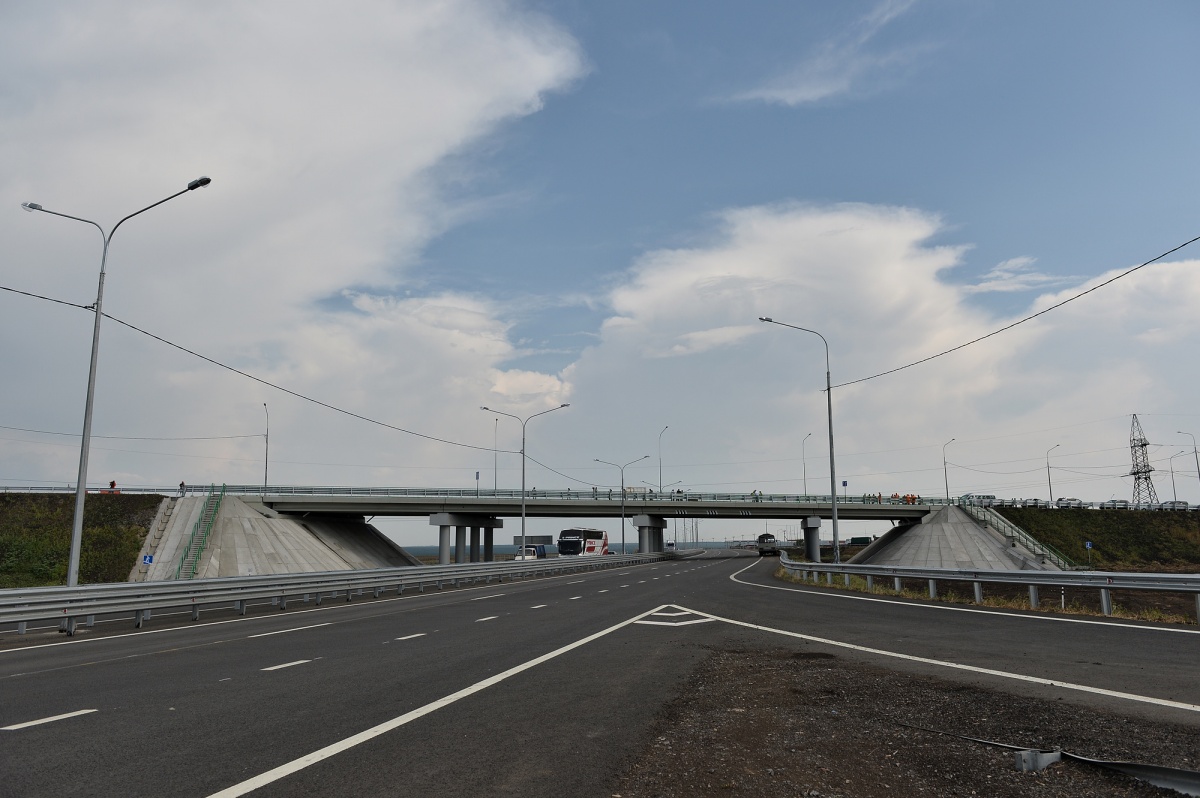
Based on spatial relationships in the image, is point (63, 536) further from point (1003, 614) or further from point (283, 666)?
point (1003, 614)

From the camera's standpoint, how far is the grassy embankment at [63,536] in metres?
43.2

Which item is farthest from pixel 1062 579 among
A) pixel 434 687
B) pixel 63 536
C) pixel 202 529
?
pixel 63 536

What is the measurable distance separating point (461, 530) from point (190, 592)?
5576 centimetres

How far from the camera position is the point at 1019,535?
2729 inches

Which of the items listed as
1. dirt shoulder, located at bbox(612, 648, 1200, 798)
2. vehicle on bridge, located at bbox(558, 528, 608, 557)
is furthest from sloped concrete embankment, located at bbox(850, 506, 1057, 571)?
dirt shoulder, located at bbox(612, 648, 1200, 798)

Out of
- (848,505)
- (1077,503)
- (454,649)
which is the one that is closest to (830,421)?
(454,649)

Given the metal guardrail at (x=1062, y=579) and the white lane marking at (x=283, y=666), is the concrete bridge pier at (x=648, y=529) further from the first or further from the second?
the white lane marking at (x=283, y=666)

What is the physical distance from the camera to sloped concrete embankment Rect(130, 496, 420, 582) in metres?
49.1

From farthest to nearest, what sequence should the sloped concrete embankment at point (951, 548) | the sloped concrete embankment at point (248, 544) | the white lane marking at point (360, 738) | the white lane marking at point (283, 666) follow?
the sloped concrete embankment at point (951, 548) < the sloped concrete embankment at point (248, 544) < the white lane marking at point (283, 666) < the white lane marking at point (360, 738)

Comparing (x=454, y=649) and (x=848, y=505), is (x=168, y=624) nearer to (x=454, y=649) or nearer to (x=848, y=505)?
(x=454, y=649)

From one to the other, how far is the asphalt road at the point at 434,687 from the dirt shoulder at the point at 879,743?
1.48 ft

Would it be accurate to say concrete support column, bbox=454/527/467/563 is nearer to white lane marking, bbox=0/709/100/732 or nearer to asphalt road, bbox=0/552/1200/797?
asphalt road, bbox=0/552/1200/797

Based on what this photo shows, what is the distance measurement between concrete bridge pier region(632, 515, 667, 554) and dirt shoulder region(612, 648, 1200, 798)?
257ft

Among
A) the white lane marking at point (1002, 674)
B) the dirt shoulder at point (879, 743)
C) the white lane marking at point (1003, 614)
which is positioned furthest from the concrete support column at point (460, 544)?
the dirt shoulder at point (879, 743)
